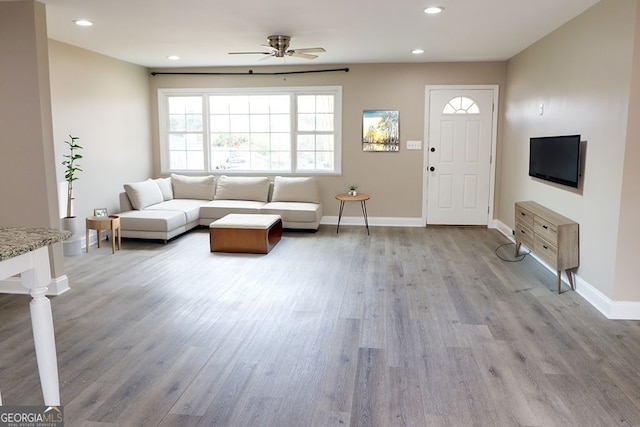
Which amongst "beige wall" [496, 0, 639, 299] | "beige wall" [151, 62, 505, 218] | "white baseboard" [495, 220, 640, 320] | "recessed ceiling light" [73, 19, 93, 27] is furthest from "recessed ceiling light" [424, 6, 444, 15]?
"recessed ceiling light" [73, 19, 93, 27]

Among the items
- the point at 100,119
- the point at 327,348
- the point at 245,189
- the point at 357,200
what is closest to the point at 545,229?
the point at 327,348

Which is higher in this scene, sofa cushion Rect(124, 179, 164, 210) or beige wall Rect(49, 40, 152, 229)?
beige wall Rect(49, 40, 152, 229)

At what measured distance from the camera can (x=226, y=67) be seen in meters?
7.40

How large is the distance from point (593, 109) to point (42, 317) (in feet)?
13.6

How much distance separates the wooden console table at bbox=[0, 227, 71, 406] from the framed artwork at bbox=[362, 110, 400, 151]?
5.55 meters

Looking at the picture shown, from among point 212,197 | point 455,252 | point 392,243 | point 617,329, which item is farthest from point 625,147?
point 212,197

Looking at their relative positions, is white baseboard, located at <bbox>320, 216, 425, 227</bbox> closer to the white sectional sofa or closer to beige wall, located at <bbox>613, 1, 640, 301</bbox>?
the white sectional sofa

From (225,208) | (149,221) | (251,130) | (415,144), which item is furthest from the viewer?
(251,130)

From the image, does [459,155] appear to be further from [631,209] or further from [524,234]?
[631,209]

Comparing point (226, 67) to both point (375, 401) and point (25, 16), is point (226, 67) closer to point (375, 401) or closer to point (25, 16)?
point (25, 16)

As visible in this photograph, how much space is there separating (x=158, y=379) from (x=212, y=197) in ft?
16.5

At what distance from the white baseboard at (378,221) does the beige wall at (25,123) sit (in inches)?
163

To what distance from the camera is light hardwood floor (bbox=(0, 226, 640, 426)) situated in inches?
93.8

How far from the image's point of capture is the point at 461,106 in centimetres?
705
